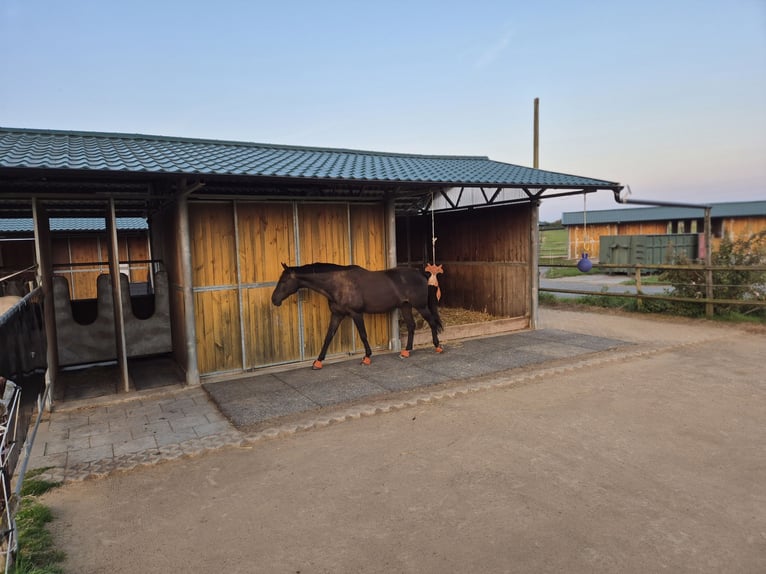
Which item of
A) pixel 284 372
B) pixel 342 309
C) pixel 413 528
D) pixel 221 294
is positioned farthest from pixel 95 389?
pixel 413 528

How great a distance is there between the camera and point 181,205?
609 cm

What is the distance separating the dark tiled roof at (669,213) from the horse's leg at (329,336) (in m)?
21.2

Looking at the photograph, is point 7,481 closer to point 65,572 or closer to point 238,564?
point 65,572

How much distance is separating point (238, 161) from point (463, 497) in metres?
5.29

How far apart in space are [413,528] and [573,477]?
4.36 feet

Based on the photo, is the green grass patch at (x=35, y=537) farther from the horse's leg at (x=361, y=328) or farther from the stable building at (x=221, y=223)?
the horse's leg at (x=361, y=328)

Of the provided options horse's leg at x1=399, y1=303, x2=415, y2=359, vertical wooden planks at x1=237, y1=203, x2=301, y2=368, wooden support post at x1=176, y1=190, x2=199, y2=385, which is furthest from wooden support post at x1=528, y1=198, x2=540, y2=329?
wooden support post at x1=176, y1=190, x2=199, y2=385

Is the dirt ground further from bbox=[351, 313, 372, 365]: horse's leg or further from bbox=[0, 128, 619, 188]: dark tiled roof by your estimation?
bbox=[0, 128, 619, 188]: dark tiled roof

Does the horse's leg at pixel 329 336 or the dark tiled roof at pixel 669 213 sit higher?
the dark tiled roof at pixel 669 213

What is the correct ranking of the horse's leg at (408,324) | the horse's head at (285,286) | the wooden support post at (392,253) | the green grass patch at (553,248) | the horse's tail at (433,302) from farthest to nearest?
the green grass patch at (553,248), the wooden support post at (392,253), the horse's tail at (433,302), the horse's leg at (408,324), the horse's head at (285,286)

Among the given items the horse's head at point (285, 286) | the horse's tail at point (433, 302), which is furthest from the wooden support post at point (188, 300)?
the horse's tail at point (433, 302)

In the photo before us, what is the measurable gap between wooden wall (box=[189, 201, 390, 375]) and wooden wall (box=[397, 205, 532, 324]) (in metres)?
3.43

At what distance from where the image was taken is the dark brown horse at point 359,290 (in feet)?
22.2

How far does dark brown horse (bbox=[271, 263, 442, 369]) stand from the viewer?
6.77 meters
